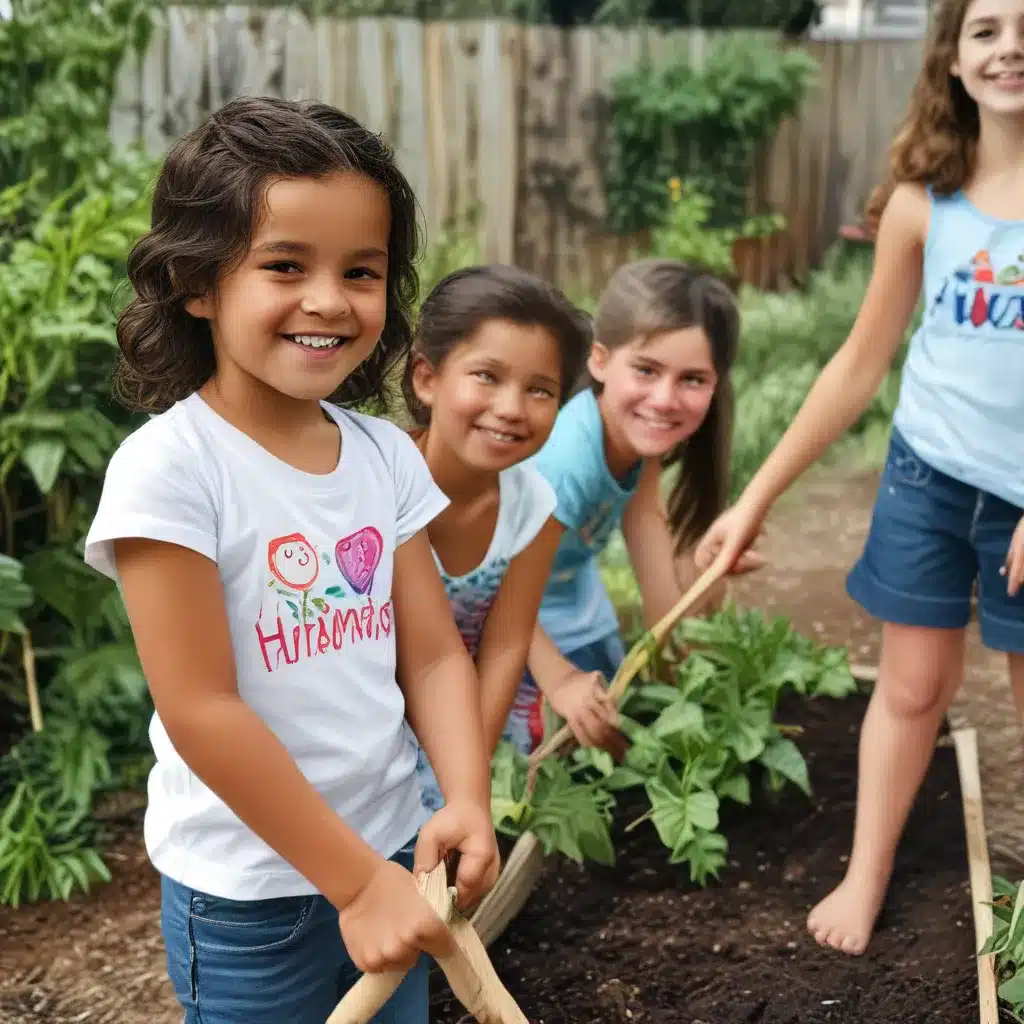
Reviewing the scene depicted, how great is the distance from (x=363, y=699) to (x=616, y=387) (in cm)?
143

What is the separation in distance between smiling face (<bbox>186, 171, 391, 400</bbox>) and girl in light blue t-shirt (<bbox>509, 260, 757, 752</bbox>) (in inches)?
46.1

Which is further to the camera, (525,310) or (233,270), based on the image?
(525,310)

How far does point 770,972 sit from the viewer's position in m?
2.56

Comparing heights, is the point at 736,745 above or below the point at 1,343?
below

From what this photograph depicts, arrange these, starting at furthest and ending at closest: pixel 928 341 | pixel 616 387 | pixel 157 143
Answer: pixel 157 143, pixel 616 387, pixel 928 341

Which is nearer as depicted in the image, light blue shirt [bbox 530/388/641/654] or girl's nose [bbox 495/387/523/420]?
girl's nose [bbox 495/387/523/420]

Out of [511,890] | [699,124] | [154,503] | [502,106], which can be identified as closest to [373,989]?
[154,503]

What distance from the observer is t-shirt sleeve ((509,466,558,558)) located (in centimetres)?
238

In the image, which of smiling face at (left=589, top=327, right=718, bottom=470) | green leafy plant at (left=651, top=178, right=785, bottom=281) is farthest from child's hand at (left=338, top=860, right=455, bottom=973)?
Result: green leafy plant at (left=651, top=178, right=785, bottom=281)

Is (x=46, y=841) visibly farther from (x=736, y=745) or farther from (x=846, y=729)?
(x=846, y=729)

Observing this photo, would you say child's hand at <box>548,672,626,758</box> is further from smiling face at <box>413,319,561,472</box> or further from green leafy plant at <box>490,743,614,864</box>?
smiling face at <box>413,319,561,472</box>

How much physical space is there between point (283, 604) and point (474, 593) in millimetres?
932

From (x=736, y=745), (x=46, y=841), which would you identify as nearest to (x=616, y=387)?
(x=736, y=745)

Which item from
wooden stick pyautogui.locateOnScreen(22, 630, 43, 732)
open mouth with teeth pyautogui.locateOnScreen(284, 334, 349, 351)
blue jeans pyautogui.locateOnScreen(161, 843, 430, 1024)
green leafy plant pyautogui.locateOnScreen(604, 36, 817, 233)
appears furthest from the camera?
green leafy plant pyautogui.locateOnScreen(604, 36, 817, 233)
